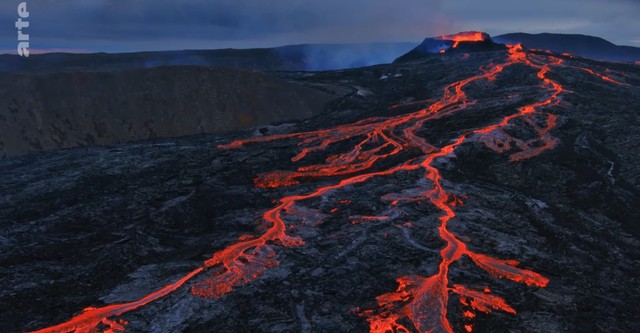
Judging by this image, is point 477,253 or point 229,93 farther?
point 229,93

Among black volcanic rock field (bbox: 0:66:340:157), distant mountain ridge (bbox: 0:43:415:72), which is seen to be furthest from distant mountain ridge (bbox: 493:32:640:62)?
black volcanic rock field (bbox: 0:66:340:157)

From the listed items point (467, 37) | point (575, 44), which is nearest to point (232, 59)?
point (467, 37)

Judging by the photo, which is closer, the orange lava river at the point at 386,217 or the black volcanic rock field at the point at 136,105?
the orange lava river at the point at 386,217

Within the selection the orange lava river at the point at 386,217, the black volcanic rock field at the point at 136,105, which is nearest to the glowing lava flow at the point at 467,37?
the orange lava river at the point at 386,217

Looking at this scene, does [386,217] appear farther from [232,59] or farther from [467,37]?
[232,59]

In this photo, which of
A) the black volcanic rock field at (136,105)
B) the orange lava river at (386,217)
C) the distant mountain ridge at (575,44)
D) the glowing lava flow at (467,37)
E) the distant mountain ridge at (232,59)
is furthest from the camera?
the distant mountain ridge at (575,44)

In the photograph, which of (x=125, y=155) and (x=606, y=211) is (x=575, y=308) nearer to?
(x=606, y=211)

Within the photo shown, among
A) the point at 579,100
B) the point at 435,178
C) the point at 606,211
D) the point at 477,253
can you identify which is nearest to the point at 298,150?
the point at 435,178

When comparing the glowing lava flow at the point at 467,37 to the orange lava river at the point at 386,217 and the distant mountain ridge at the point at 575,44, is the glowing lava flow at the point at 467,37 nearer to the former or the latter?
the distant mountain ridge at the point at 575,44
